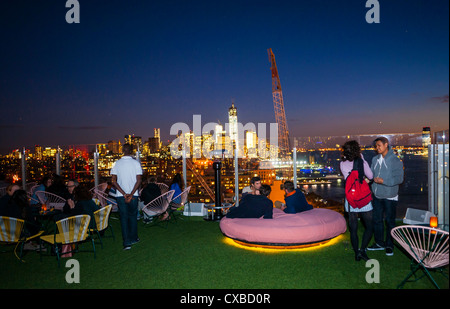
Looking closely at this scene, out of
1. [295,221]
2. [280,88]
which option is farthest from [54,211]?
[280,88]

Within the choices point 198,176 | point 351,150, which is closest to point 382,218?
point 351,150

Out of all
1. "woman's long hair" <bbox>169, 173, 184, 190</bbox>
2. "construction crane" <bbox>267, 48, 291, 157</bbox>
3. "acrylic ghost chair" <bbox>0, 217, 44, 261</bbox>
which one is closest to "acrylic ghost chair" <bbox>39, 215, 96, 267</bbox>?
"acrylic ghost chair" <bbox>0, 217, 44, 261</bbox>

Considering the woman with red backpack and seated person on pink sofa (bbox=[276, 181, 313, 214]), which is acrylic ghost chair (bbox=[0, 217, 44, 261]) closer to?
seated person on pink sofa (bbox=[276, 181, 313, 214])

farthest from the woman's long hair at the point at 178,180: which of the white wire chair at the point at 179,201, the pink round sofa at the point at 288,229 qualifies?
the pink round sofa at the point at 288,229

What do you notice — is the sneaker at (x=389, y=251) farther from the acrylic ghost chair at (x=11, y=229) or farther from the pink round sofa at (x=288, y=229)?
the acrylic ghost chair at (x=11, y=229)

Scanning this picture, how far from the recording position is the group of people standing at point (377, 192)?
436 cm

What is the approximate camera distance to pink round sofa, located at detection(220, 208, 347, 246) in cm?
476

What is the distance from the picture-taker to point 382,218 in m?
4.81

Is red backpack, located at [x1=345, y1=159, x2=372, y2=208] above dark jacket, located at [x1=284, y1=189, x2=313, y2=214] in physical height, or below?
above

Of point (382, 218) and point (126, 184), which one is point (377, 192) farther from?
point (126, 184)

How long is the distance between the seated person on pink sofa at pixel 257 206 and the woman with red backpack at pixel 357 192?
4.40 feet

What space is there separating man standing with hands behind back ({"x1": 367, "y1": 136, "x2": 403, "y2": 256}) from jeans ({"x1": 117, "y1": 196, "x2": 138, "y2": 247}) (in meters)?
4.16

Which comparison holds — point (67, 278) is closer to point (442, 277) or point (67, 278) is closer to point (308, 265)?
point (308, 265)

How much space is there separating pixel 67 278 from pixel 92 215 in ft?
3.85
